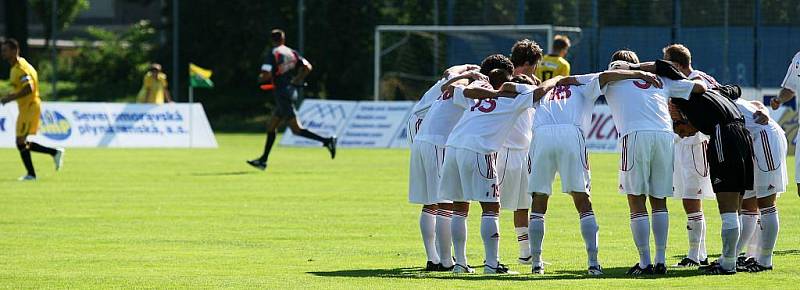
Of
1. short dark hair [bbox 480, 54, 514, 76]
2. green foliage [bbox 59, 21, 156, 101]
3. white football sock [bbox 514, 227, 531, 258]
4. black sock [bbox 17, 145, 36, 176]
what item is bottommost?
green foliage [bbox 59, 21, 156, 101]

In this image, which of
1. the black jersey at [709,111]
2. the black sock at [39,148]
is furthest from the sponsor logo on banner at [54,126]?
the black jersey at [709,111]

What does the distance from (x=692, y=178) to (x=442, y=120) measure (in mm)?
2280

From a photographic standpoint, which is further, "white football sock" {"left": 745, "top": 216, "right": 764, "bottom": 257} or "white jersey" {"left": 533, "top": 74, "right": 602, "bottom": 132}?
"white football sock" {"left": 745, "top": 216, "right": 764, "bottom": 257}

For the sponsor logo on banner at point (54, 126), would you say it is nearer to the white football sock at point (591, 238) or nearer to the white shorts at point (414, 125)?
the white shorts at point (414, 125)

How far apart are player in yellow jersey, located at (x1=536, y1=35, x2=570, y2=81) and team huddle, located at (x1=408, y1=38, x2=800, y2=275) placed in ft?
30.7

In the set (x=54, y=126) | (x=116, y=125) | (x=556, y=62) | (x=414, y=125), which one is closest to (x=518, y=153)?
(x=414, y=125)

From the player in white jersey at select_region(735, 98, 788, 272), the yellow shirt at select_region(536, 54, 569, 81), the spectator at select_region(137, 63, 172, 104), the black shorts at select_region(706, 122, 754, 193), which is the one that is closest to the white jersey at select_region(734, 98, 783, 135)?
the player in white jersey at select_region(735, 98, 788, 272)

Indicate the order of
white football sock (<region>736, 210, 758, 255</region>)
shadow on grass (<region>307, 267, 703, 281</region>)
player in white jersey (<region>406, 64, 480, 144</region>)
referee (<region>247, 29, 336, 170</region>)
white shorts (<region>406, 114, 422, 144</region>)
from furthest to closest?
referee (<region>247, 29, 336, 170</region>), white shorts (<region>406, 114, 422, 144</region>), player in white jersey (<region>406, 64, 480, 144</region>), white football sock (<region>736, 210, 758, 255</region>), shadow on grass (<region>307, 267, 703, 281</region>)

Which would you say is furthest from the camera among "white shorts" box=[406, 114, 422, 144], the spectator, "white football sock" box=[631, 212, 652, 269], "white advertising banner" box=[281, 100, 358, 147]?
the spectator

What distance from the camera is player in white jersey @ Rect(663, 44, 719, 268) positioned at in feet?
44.4

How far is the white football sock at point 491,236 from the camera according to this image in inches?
505

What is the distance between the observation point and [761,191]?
44.0 ft

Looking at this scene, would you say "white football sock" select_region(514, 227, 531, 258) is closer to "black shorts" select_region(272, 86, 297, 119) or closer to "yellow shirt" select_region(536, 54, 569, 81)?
"yellow shirt" select_region(536, 54, 569, 81)

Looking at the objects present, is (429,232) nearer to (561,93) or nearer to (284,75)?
(561,93)
